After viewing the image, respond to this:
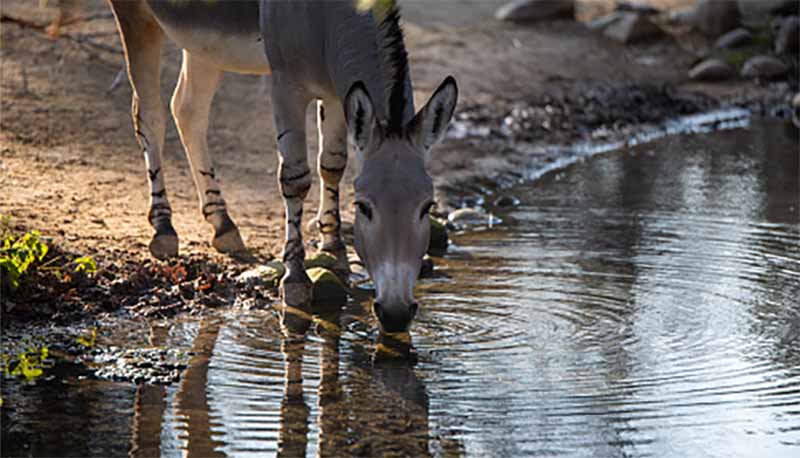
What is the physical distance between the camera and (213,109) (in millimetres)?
12461

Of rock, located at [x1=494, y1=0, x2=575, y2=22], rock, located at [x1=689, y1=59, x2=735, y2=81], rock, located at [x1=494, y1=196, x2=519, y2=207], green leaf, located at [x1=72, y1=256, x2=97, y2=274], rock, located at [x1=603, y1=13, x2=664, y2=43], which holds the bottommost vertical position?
green leaf, located at [x1=72, y1=256, x2=97, y2=274]

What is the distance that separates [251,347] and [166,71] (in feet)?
23.3

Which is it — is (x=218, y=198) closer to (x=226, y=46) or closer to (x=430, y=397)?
(x=226, y=46)

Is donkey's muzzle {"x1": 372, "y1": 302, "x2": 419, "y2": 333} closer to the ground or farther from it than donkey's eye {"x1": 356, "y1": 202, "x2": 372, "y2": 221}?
closer to the ground

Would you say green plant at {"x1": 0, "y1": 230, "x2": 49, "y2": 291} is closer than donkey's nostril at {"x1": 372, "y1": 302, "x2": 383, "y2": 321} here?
No

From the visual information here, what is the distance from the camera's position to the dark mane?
606cm

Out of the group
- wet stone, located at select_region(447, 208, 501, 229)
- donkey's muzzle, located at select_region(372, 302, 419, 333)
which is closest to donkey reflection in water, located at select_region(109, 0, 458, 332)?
donkey's muzzle, located at select_region(372, 302, 419, 333)

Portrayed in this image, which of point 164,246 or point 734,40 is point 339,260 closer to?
point 164,246

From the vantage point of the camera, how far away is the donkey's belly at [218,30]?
7949 millimetres

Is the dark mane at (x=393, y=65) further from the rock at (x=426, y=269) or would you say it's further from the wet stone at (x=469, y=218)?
the wet stone at (x=469, y=218)

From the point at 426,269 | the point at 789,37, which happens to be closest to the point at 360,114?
the point at 426,269

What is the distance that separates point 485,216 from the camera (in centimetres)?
986

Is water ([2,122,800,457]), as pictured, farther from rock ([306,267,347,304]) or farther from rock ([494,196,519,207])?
rock ([494,196,519,207])

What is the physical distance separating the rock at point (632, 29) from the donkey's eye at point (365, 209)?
1174 cm
